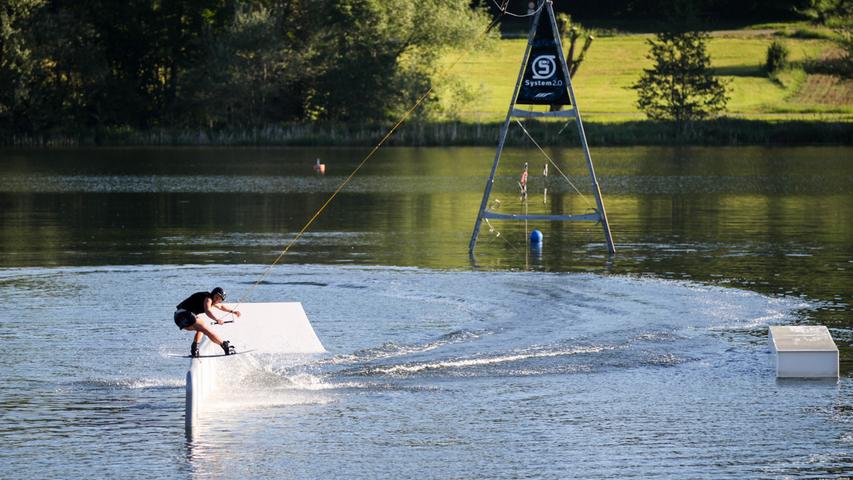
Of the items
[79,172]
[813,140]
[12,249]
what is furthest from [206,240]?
[813,140]

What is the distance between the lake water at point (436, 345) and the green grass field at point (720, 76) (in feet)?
181

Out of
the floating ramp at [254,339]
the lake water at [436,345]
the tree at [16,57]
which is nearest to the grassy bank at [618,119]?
the tree at [16,57]

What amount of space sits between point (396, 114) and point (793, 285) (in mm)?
70107

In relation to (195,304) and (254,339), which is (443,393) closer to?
(195,304)

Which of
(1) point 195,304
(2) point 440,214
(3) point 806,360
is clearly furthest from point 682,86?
(1) point 195,304

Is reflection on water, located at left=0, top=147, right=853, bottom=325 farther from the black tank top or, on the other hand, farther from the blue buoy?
the black tank top

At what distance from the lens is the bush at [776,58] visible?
111 m

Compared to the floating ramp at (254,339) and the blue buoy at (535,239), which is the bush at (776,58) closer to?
the blue buoy at (535,239)

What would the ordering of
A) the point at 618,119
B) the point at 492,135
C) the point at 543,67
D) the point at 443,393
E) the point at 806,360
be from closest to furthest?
the point at 443,393 → the point at 806,360 → the point at 543,67 → the point at 492,135 → the point at 618,119

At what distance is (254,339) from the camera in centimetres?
2067

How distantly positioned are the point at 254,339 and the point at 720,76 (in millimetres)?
91143

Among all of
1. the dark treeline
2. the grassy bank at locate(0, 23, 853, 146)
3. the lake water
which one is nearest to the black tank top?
the lake water

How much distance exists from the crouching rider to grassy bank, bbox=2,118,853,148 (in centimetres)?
6842

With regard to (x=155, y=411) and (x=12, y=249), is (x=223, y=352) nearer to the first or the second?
(x=155, y=411)
